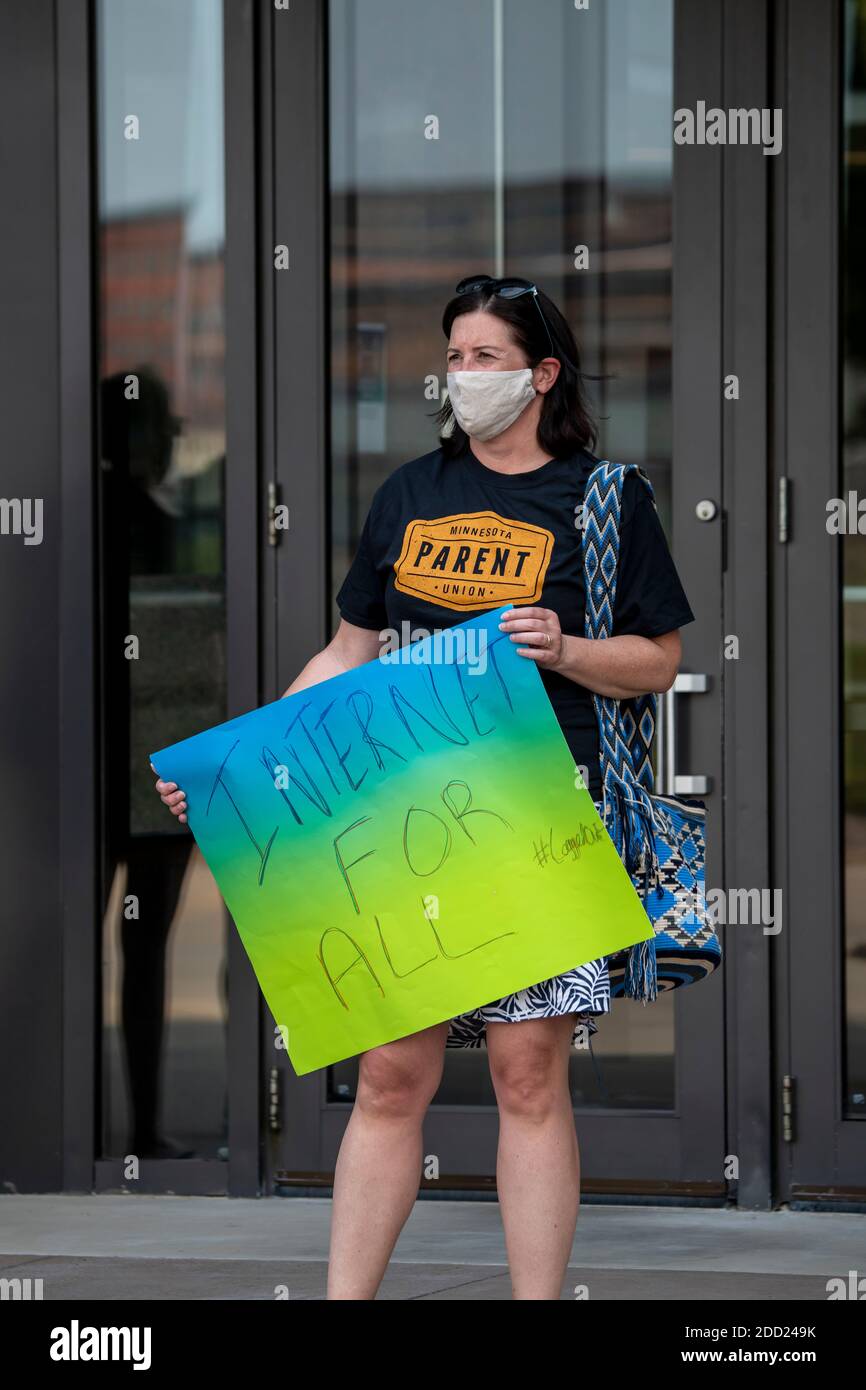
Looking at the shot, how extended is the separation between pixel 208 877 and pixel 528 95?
2.20 meters

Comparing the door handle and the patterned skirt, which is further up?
the door handle

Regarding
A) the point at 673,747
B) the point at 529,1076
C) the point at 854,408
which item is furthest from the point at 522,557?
the point at 854,408

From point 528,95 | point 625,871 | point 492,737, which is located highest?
point 528,95

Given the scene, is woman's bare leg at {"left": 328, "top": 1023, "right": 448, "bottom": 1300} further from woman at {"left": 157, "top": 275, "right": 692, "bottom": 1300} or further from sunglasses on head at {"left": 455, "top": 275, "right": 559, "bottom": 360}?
sunglasses on head at {"left": 455, "top": 275, "right": 559, "bottom": 360}

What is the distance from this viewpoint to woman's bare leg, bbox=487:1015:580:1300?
313cm

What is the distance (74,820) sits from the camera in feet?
16.6

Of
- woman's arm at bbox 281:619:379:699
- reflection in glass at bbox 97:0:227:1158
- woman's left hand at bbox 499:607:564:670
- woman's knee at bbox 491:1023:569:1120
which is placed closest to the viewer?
woman's left hand at bbox 499:607:564:670

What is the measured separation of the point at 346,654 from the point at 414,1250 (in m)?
1.73

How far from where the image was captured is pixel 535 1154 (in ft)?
10.3

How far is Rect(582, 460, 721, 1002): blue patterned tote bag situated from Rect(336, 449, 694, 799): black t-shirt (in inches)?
1.1
